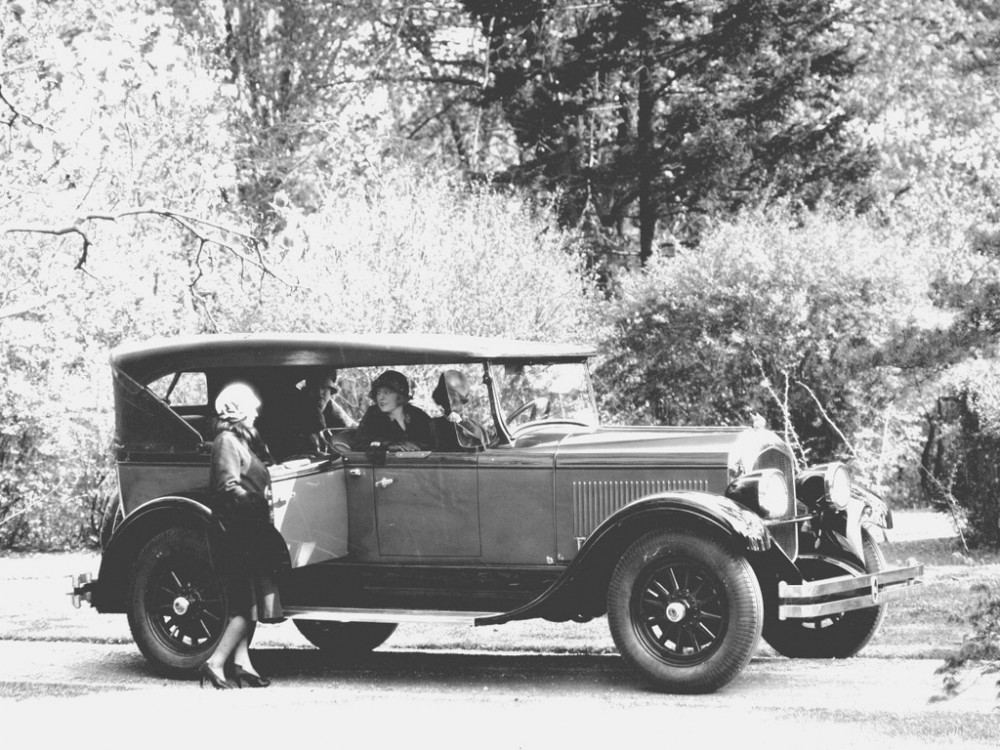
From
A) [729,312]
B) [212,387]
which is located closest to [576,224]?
[729,312]

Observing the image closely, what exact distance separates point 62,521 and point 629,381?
7768mm

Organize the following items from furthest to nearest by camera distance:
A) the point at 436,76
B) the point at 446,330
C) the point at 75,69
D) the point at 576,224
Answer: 1. the point at 436,76
2. the point at 576,224
3. the point at 446,330
4. the point at 75,69

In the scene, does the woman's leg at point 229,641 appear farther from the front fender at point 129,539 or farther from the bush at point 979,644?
the bush at point 979,644

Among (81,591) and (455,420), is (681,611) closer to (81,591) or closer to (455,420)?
(455,420)

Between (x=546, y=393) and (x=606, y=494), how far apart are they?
1212mm

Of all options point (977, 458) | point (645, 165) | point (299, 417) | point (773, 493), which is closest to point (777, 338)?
point (977, 458)

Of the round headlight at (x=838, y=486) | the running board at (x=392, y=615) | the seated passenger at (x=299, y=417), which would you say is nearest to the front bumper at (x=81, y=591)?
the running board at (x=392, y=615)

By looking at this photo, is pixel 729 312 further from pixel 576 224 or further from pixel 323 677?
pixel 323 677

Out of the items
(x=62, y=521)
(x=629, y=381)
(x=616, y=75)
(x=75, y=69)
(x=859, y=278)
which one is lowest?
(x=62, y=521)

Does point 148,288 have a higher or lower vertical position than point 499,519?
higher

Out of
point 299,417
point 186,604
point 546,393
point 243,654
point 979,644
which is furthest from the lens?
point 299,417

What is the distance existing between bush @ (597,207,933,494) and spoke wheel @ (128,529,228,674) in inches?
373

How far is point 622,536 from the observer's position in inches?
323

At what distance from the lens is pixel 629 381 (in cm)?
1914
